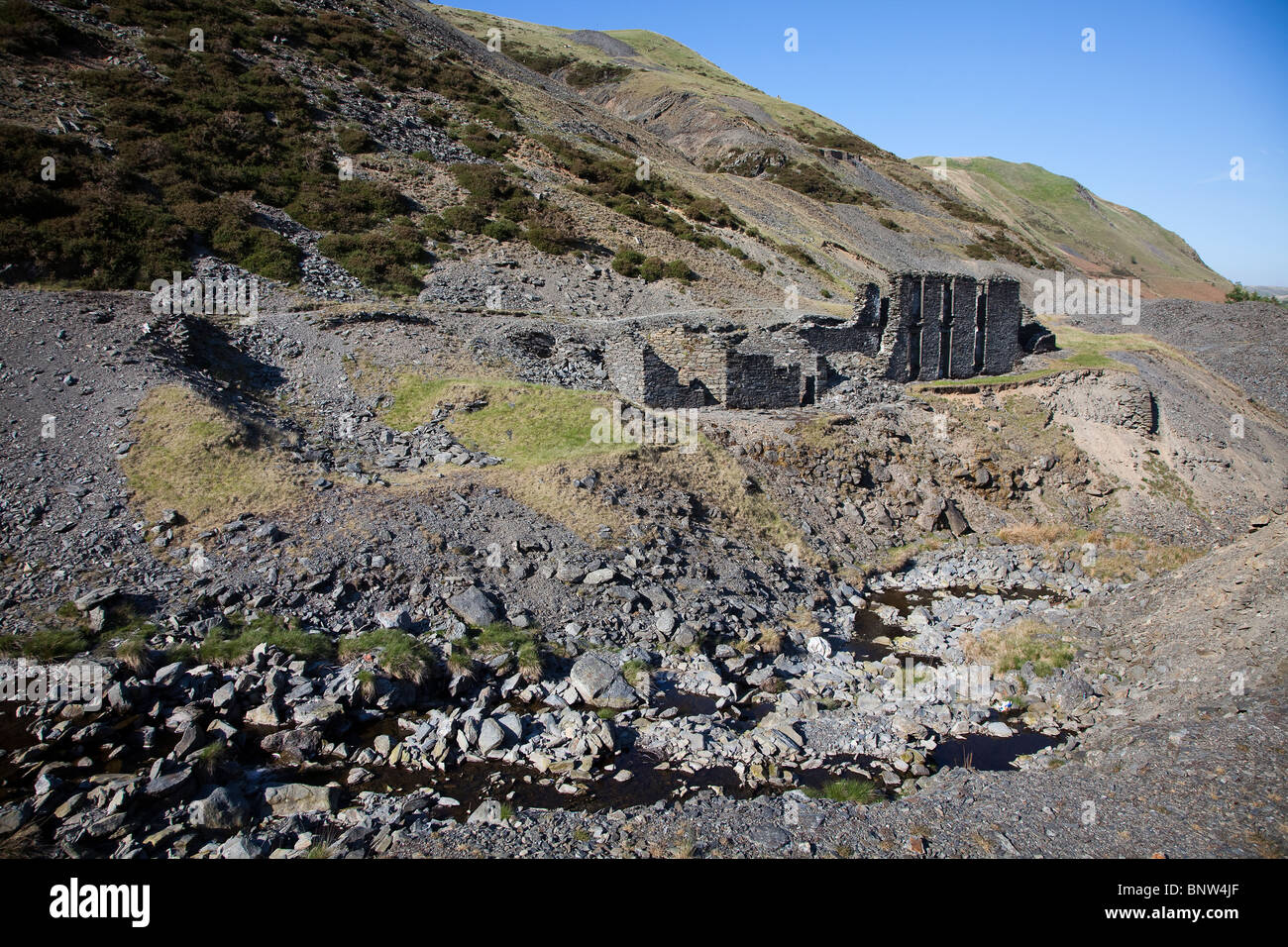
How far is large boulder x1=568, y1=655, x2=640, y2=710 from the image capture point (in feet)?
38.9

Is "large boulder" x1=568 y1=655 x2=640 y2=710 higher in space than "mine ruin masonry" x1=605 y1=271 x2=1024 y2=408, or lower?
lower

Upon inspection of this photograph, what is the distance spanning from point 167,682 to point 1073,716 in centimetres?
1535

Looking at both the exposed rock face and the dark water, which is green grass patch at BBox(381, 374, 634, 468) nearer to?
the dark water

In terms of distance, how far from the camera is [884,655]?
1427 centimetres

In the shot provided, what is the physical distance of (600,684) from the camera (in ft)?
39.6

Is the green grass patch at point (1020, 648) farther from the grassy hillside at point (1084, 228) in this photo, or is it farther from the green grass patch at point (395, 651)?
the grassy hillside at point (1084, 228)

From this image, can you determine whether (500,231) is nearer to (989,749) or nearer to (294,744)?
(294,744)

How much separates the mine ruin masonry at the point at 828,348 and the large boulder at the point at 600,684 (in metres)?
12.1

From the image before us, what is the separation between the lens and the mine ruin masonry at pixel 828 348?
23859 millimetres

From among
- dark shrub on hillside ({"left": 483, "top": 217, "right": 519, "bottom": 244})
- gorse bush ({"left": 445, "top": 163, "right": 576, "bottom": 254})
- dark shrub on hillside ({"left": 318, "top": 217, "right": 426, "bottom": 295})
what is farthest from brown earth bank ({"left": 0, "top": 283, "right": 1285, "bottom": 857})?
gorse bush ({"left": 445, "top": 163, "right": 576, "bottom": 254})

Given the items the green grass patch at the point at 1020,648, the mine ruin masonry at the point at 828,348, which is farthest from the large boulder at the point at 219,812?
the mine ruin masonry at the point at 828,348

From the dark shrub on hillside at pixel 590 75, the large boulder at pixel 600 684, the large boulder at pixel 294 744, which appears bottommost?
the large boulder at pixel 294 744

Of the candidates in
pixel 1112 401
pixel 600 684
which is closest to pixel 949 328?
pixel 1112 401

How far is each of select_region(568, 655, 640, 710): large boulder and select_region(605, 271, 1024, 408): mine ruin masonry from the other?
12.1 meters
